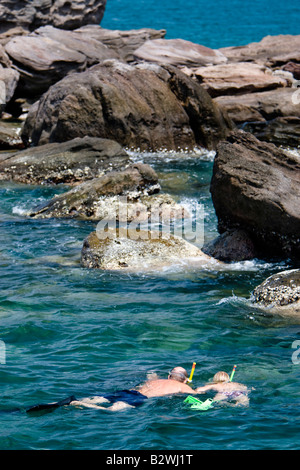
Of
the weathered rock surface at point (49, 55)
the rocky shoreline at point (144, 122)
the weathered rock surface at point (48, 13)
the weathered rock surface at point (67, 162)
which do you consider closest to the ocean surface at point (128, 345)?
the rocky shoreline at point (144, 122)

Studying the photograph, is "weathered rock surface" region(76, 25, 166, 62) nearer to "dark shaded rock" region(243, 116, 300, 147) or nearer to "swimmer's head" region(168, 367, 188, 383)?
"dark shaded rock" region(243, 116, 300, 147)

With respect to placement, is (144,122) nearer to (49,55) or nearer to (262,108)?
(262,108)

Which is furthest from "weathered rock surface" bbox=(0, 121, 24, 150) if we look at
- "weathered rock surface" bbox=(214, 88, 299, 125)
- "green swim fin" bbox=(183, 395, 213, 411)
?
"green swim fin" bbox=(183, 395, 213, 411)

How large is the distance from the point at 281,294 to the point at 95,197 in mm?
6905

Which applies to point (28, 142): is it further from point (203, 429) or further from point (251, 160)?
point (203, 429)

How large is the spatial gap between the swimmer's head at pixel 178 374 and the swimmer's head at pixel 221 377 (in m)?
0.33

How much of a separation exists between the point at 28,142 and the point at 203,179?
6.91 metres

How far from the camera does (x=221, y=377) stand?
8.05m

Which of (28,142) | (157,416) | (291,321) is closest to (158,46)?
(28,142)

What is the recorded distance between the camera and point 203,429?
7.11m

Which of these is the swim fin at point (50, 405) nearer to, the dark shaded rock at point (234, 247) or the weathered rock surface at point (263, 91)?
the dark shaded rock at point (234, 247)

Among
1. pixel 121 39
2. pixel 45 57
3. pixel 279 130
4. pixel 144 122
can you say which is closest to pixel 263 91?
pixel 279 130

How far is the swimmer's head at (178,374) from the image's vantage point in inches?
316
